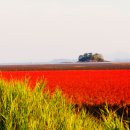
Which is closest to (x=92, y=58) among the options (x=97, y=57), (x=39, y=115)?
(x=97, y=57)

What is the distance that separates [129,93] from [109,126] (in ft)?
52.7

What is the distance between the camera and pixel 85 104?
19.2 meters

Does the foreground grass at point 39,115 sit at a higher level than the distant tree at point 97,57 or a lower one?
lower

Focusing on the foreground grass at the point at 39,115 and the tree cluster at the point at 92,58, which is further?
the tree cluster at the point at 92,58

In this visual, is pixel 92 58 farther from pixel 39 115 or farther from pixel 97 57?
pixel 39 115

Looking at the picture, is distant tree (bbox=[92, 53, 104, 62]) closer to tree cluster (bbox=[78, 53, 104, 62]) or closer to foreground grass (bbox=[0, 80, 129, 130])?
tree cluster (bbox=[78, 53, 104, 62])

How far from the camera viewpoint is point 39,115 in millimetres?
10398

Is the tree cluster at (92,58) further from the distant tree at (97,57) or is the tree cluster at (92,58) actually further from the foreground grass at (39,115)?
the foreground grass at (39,115)

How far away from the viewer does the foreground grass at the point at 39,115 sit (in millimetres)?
9031

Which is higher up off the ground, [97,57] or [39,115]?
[97,57]

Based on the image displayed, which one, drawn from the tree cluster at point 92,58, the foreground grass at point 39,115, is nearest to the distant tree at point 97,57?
the tree cluster at point 92,58

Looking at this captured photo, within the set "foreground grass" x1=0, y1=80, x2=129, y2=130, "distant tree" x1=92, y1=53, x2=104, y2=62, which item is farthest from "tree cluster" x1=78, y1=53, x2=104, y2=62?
"foreground grass" x1=0, y1=80, x2=129, y2=130

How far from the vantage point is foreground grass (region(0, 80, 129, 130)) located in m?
9.03

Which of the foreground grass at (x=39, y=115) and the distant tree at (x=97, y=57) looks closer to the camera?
the foreground grass at (x=39, y=115)
